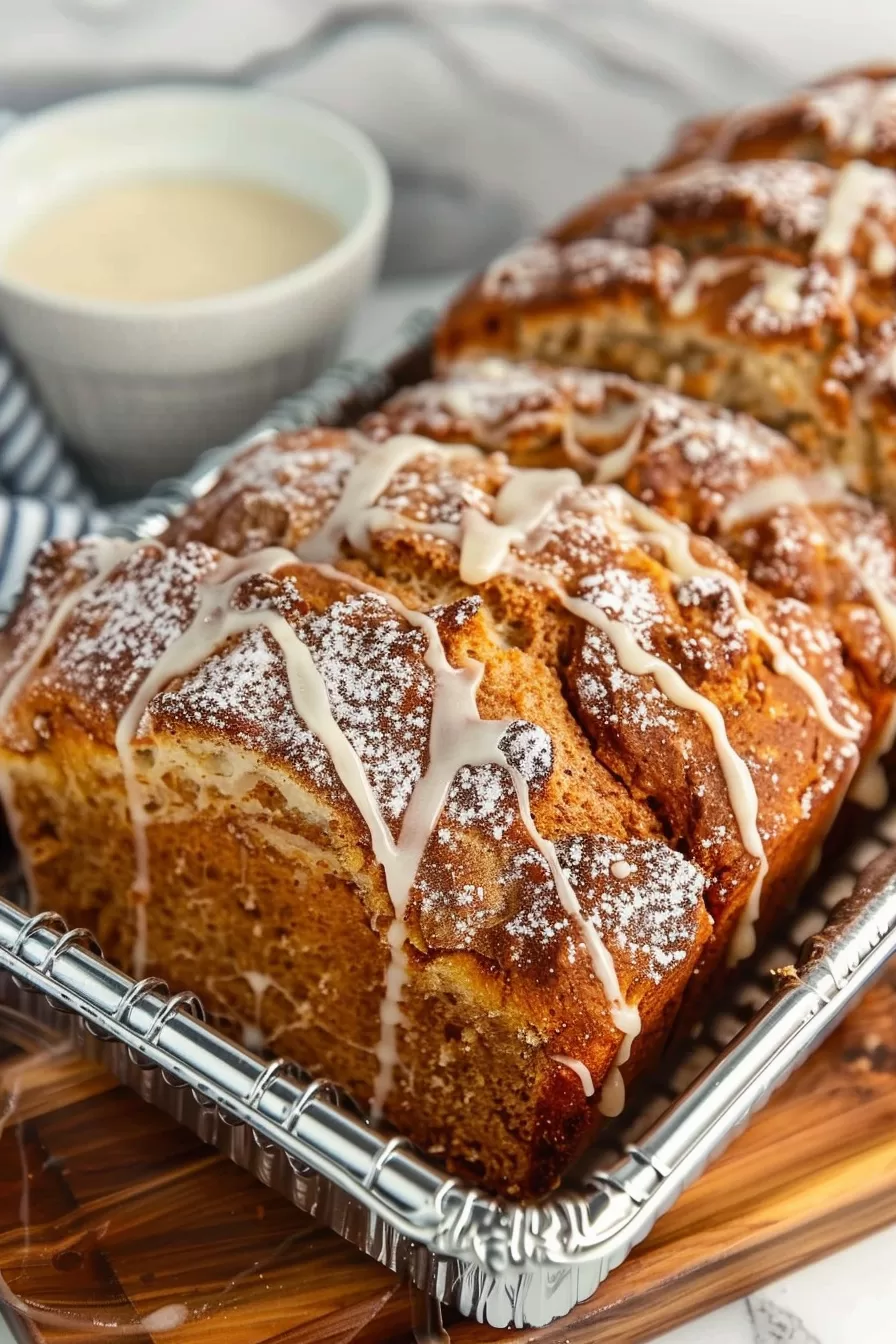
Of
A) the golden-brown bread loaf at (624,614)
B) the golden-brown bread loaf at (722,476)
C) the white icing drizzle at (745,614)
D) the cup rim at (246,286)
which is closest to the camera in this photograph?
the golden-brown bread loaf at (624,614)

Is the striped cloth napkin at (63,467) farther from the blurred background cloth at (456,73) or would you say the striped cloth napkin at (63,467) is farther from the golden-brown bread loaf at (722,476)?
the golden-brown bread loaf at (722,476)

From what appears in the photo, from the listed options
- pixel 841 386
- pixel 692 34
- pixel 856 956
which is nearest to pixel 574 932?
pixel 856 956

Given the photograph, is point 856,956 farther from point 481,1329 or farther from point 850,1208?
point 481,1329

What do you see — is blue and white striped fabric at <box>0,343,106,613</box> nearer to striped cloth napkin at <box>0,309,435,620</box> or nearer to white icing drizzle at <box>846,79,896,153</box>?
striped cloth napkin at <box>0,309,435,620</box>

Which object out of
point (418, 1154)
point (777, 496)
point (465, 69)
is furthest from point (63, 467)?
point (418, 1154)

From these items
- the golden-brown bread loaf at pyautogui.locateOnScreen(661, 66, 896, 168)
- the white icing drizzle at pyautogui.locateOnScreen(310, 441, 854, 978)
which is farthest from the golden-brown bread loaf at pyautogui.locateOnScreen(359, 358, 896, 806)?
the golden-brown bread loaf at pyautogui.locateOnScreen(661, 66, 896, 168)

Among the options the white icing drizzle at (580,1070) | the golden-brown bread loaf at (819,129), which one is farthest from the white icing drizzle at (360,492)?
the golden-brown bread loaf at (819,129)
